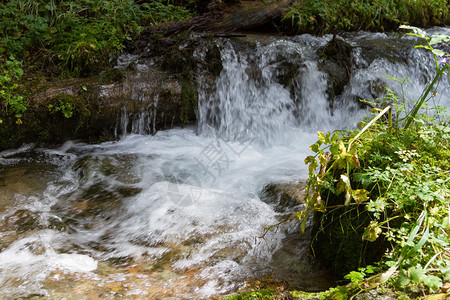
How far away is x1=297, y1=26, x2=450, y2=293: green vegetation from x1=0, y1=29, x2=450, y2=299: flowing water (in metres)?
0.37

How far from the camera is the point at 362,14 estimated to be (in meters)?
7.78

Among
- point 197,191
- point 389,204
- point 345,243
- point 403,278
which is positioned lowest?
point 197,191

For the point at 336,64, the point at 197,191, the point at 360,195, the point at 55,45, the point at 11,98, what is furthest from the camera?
the point at 336,64

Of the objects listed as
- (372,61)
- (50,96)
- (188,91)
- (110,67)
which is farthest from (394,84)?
(50,96)

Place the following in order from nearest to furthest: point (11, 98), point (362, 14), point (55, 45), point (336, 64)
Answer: point (11, 98), point (55, 45), point (336, 64), point (362, 14)

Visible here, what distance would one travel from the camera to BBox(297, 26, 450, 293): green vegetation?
1.59 m

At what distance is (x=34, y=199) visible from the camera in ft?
11.1

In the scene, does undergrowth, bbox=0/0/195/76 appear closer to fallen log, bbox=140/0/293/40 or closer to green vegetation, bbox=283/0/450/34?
fallen log, bbox=140/0/293/40

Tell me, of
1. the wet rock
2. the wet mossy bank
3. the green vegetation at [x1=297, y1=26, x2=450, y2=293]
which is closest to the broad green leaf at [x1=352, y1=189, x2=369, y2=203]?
the green vegetation at [x1=297, y1=26, x2=450, y2=293]

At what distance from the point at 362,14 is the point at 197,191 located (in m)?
6.23

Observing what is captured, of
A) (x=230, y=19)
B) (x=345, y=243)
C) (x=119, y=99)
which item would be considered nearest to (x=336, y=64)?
(x=230, y=19)

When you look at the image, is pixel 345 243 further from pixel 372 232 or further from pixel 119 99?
pixel 119 99

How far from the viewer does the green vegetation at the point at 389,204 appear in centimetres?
159

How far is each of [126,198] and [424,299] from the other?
105 inches
